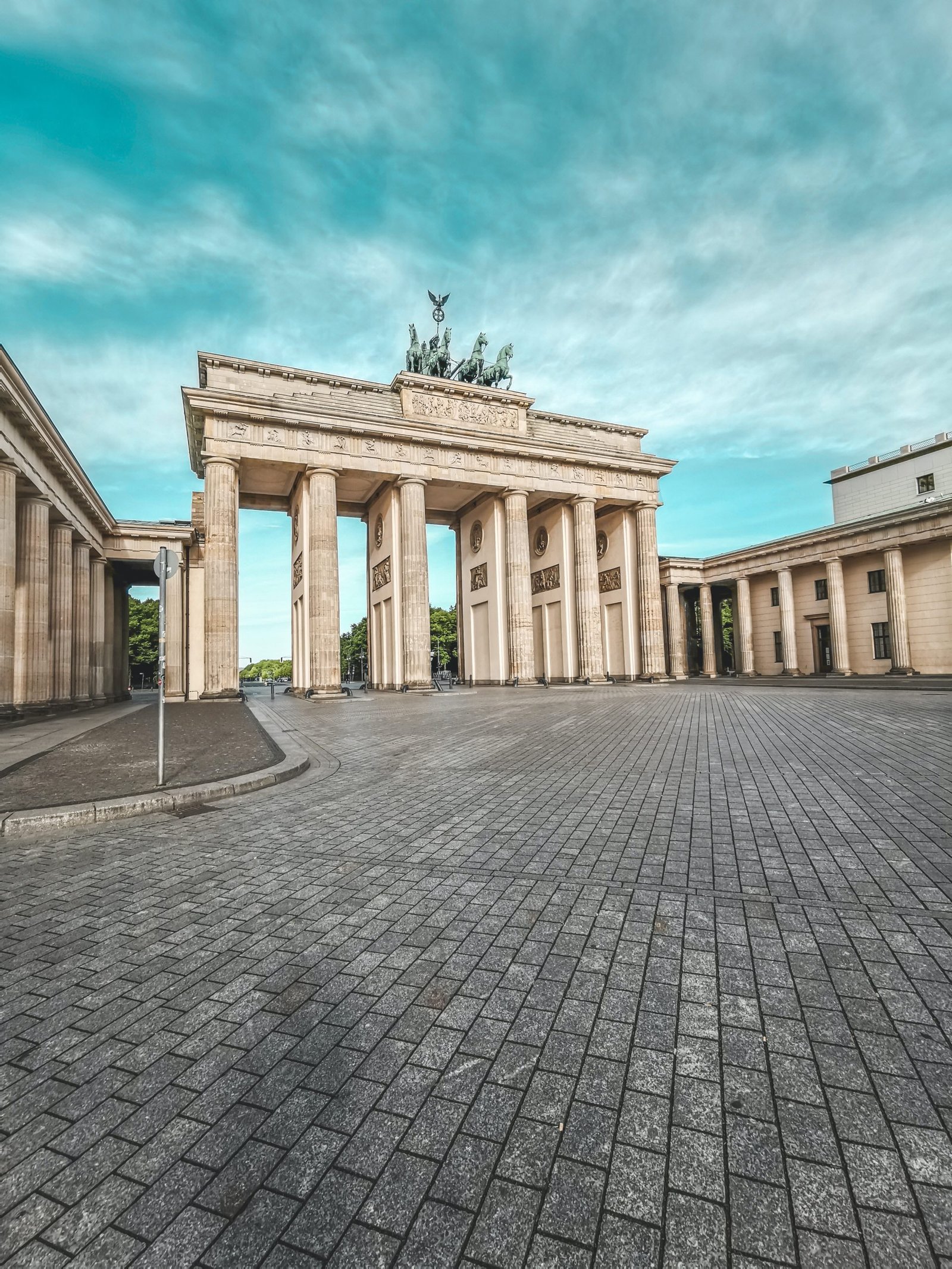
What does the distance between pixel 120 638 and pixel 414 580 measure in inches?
812

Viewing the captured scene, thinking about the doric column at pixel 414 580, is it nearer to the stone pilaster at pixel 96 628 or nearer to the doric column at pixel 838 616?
the stone pilaster at pixel 96 628

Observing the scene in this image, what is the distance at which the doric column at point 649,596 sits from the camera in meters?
38.2

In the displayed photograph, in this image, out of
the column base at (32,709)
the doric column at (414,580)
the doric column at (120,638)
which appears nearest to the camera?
the column base at (32,709)

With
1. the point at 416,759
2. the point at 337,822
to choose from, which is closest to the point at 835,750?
the point at 416,759

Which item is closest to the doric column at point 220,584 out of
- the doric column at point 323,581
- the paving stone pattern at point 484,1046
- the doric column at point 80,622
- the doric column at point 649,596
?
the doric column at point 323,581

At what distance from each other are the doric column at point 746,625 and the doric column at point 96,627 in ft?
132

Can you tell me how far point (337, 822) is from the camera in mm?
5656

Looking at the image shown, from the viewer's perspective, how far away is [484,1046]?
7.60 feet

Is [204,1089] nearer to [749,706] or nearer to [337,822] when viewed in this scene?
[337,822]

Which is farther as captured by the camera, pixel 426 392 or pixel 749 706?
pixel 426 392

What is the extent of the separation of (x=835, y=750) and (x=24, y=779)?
10.9 metres

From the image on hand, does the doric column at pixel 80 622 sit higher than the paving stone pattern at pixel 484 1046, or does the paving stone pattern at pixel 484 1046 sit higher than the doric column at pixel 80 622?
the doric column at pixel 80 622

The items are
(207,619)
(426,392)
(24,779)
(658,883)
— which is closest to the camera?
(658,883)

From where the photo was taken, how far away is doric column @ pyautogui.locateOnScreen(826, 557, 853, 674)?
36812 millimetres
